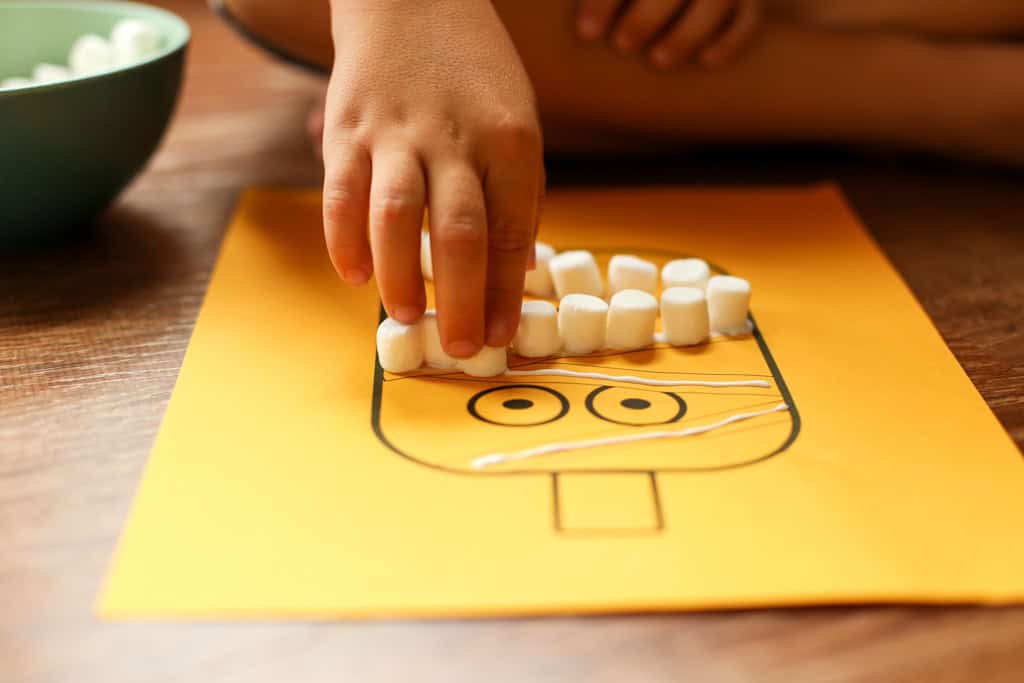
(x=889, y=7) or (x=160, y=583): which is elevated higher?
(x=889, y=7)

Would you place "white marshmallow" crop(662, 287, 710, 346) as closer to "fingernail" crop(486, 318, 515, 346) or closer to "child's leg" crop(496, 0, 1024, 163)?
"fingernail" crop(486, 318, 515, 346)

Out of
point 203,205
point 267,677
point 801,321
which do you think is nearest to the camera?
point 267,677

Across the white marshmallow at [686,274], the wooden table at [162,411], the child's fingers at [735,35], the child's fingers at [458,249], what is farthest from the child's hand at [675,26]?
the child's fingers at [458,249]

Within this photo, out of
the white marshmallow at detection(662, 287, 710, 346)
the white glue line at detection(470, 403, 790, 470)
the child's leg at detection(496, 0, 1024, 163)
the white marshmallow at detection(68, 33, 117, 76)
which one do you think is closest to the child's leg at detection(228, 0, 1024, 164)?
the child's leg at detection(496, 0, 1024, 163)

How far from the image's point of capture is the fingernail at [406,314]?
1.80ft

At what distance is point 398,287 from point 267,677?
22 centimetres

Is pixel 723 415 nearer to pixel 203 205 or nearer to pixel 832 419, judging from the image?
pixel 832 419

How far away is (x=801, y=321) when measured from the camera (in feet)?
2.13

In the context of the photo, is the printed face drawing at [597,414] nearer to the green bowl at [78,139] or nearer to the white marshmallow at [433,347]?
the white marshmallow at [433,347]

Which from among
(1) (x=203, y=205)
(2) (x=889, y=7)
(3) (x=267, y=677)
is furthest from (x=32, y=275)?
(2) (x=889, y=7)

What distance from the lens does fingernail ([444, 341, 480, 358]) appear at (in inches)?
21.3

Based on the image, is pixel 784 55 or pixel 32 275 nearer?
pixel 32 275

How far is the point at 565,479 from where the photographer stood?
1.59 ft

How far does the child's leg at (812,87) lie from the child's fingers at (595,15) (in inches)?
0.7
